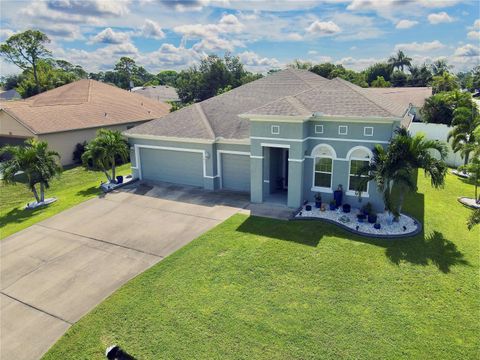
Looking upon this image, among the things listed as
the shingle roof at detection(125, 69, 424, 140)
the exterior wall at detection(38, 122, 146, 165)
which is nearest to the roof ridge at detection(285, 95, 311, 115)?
the shingle roof at detection(125, 69, 424, 140)

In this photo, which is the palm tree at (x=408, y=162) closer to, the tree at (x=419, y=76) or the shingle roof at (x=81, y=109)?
the shingle roof at (x=81, y=109)

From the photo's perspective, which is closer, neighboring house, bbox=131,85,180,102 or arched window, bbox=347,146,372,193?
arched window, bbox=347,146,372,193

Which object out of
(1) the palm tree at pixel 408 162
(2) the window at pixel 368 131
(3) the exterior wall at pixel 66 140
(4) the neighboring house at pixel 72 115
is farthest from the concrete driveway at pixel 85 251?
(4) the neighboring house at pixel 72 115

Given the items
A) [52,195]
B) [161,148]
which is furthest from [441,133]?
[52,195]

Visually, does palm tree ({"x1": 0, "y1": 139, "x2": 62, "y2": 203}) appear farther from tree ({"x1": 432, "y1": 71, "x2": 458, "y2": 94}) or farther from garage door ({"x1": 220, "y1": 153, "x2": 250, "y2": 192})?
tree ({"x1": 432, "y1": 71, "x2": 458, "y2": 94})

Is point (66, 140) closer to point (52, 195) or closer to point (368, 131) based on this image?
point (52, 195)

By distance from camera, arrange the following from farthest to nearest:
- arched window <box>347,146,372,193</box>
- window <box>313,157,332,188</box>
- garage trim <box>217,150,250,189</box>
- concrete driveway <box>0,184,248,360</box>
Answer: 1. garage trim <box>217,150,250,189</box>
2. window <box>313,157,332,188</box>
3. arched window <box>347,146,372,193</box>
4. concrete driveway <box>0,184,248,360</box>
